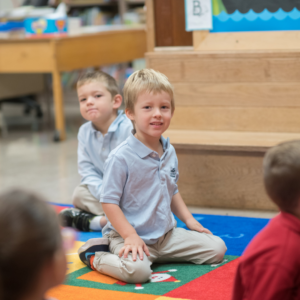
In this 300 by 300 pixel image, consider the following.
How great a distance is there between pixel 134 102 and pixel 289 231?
756 millimetres

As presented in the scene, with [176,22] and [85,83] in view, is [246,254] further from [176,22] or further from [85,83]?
[176,22]

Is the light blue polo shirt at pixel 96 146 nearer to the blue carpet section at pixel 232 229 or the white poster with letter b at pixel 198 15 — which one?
the blue carpet section at pixel 232 229

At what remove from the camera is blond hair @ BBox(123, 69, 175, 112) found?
4.75 ft

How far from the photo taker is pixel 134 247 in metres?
1.36

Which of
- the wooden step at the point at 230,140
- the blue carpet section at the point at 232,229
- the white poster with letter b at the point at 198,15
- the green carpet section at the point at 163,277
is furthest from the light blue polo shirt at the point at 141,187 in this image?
the white poster with letter b at the point at 198,15

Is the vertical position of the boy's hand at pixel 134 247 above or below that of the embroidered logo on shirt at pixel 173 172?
below

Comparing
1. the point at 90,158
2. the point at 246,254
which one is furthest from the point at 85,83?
the point at 246,254

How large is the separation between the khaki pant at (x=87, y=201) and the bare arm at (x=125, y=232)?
484 millimetres

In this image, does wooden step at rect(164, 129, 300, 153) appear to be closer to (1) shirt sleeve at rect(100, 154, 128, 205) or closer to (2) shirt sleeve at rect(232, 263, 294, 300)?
(1) shirt sleeve at rect(100, 154, 128, 205)

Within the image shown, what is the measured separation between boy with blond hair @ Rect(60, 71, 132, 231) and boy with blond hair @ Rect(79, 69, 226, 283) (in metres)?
0.36

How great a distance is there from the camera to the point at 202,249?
1.47 meters

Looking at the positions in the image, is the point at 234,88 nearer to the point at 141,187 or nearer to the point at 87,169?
the point at 87,169

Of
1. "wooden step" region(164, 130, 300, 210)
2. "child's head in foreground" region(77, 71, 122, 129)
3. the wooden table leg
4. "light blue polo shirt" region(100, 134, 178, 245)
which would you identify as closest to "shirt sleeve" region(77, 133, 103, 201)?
"child's head in foreground" region(77, 71, 122, 129)

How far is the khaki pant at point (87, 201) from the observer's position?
1.91 m
